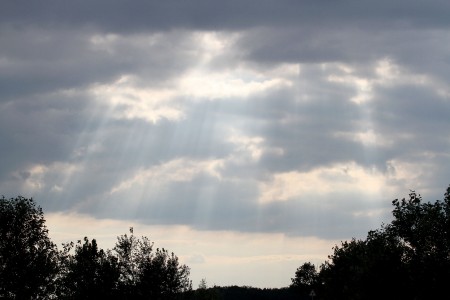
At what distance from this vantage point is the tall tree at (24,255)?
340 ft

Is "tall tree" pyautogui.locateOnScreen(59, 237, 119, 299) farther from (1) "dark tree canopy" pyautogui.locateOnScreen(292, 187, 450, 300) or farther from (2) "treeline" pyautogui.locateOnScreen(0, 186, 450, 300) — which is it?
(1) "dark tree canopy" pyautogui.locateOnScreen(292, 187, 450, 300)

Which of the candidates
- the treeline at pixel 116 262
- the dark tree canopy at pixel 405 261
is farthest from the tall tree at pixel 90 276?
the dark tree canopy at pixel 405 261

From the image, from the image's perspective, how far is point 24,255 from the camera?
10569 cm

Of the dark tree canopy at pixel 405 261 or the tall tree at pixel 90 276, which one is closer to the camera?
the dark tree canopy at pixel 405 261

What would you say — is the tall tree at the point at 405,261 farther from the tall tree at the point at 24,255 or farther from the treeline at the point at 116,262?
the tall tree at the point at 24,255

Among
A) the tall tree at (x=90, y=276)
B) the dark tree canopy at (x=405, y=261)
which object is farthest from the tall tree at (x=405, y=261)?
the tall tree at (x=90, y=276)

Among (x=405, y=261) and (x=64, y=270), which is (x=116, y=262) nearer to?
(x=64, y=270)

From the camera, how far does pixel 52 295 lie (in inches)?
4139

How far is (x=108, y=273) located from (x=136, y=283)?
5323 millimetres

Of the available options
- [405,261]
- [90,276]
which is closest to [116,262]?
[90,276]

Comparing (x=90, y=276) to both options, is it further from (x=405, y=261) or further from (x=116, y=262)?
(x=405, y=261)

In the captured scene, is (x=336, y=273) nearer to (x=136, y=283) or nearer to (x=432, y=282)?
(x=136, y=283)

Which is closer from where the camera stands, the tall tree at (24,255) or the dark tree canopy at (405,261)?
the dark tree canopy at (405,261)

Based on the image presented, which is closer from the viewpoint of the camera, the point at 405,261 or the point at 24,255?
the point at 405,261
